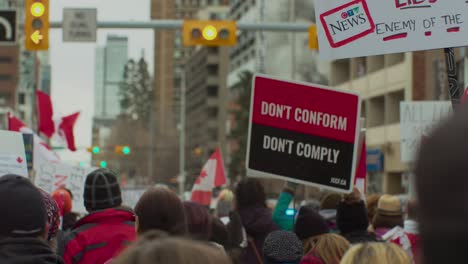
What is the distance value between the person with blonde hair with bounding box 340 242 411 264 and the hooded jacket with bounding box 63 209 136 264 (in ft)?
6.18

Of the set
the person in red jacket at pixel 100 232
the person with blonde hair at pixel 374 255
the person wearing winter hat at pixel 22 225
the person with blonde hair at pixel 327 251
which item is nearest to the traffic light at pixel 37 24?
the person in red jacket at pixel 100 232

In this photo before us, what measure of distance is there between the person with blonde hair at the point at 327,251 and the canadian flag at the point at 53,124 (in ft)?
47.5

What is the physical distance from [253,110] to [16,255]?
3.90 metres

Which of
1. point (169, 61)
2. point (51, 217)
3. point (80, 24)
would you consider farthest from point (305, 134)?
point (169, 61)

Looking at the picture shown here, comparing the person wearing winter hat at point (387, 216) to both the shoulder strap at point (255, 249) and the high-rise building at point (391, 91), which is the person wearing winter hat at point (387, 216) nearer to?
the shoulder strap at point (255, 249)

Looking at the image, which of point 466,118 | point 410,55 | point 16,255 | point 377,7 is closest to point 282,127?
point 377,7

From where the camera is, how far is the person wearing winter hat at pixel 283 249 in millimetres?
4953

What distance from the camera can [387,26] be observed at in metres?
5.54

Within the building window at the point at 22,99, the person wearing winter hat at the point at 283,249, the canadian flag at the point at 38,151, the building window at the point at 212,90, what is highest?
the person wearing winter hat at the point at 283,249

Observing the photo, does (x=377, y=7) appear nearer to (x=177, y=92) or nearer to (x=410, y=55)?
(x=410, y=55)

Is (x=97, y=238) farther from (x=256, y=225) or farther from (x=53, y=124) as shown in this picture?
(x=53, y=124)

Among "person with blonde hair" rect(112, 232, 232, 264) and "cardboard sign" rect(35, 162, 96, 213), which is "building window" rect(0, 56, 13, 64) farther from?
"person with blonde hair" rect(112, 232, 232, 264)

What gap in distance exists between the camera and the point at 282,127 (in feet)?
23.3

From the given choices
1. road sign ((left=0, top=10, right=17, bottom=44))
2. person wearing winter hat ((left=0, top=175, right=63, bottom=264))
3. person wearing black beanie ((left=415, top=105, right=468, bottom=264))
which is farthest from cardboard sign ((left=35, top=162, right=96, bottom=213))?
person wearing black beanie ((left=415, top=105, right=468, bottom=264))
